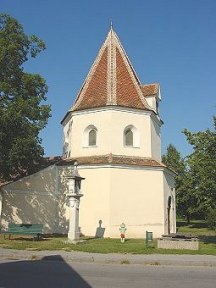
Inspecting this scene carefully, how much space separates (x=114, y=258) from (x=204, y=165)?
27.8ft

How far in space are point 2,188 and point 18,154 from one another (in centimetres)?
553

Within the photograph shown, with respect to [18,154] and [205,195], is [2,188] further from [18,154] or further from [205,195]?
[205,195]

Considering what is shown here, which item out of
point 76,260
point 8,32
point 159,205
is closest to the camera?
point 76,260

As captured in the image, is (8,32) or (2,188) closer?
(8,32)

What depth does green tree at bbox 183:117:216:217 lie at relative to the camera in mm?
20219

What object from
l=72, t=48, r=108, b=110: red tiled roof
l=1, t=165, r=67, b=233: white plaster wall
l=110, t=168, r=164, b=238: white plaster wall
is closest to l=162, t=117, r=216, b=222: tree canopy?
l=110, t=168, r=164, b=238: white plaster wall

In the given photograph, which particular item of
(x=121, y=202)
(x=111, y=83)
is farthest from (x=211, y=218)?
(x=111, y=83)

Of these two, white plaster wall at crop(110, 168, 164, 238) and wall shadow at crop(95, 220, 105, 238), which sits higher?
white plaster wall at crop(110, 168, 164, 238)

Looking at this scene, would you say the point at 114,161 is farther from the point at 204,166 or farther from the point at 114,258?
the point at 114,258

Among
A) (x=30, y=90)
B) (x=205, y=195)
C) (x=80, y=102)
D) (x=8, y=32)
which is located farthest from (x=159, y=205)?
(x=8, y=32)

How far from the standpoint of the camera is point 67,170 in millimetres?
27609

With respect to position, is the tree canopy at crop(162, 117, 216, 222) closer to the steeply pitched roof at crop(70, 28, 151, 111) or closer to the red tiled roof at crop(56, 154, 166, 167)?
the red tiled roof at crop(56, 154, 166, 167)

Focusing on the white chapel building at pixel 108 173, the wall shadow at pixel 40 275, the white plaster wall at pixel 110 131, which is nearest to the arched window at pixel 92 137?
the white chapel building at pixel 108 173

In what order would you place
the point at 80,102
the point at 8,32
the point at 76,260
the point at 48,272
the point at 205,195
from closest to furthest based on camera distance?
the point at 48,272
the point at 76,260
the point at 205,195
the point at 8,32
the point at 80,102
